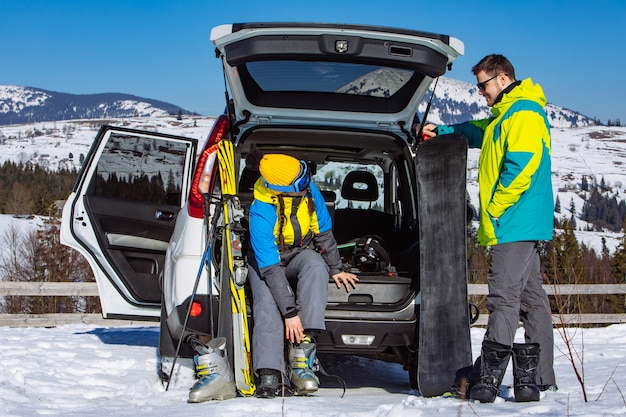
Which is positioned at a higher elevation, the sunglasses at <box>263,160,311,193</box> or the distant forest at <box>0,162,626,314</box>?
the sunglasses at <box>263,160,311,193</box>

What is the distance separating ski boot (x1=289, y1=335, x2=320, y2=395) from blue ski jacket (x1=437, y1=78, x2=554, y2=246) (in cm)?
115

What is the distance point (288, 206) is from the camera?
4078 mm

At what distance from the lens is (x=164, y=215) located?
5.16 m

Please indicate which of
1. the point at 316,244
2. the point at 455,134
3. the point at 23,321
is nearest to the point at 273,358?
the point at 316,244

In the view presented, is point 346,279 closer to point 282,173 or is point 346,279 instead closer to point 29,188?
point 282,173

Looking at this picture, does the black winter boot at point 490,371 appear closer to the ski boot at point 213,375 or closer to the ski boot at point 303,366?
the ski boot at point 303,366

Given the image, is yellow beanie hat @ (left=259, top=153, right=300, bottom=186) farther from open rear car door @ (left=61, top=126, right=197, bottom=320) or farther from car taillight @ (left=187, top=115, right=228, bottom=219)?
open rear car door @ (left=61, top=126, right=197, bottom=320)

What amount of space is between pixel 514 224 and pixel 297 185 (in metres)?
1.23

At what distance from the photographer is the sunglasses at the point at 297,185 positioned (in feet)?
13.1

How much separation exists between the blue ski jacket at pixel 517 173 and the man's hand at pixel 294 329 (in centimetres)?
113

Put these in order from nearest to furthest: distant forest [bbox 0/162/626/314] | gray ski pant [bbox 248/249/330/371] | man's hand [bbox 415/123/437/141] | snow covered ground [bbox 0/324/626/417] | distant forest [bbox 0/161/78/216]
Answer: snow covered ground [bbox 0/324/626/417] < gray ski pant [bbox 248/249/330/371] < man's hand [bbox 415/123/437/141] < distant forest [bbox 0/162/626/314] < distant forest [bbox 0/161/78/216]

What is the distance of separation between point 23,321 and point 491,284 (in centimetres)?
903

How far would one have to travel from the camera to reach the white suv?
11.9 ft

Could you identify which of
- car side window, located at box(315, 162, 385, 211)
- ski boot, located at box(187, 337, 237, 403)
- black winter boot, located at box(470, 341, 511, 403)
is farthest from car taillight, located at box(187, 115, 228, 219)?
black winter boot, located at box(470, 341, 511, 403)
